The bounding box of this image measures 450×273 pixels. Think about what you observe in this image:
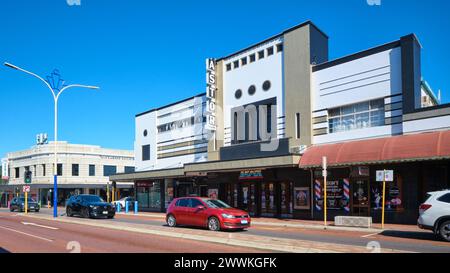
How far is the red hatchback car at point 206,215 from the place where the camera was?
17391 millimetres

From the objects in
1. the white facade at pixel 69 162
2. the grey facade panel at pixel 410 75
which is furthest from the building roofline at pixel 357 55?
the white facade at pixel 69 162

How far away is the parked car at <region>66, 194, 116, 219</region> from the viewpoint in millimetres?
25828

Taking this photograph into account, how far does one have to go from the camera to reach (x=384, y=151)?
19.9 meters

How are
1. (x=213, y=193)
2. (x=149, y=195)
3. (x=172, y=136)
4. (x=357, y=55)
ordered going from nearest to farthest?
1. (x=357, y=55)
2. (x=213, y=193)
3. (x=172, y=136)
4. (x=149, y=195)

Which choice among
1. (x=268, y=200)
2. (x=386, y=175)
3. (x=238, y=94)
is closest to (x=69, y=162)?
(x=238, y=94)

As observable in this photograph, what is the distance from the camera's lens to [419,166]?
20.3 metres

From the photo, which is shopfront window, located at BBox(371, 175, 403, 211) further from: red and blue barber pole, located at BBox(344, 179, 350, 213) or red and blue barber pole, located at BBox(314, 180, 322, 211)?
red and blue barber pole, located at BBox(314, 180, 322, 211)

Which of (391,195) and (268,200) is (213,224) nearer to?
(391,195)

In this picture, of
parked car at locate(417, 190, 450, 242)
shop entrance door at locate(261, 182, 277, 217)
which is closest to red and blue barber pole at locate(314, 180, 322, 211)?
shop entrance door at locate(261, 182, 277, 217)

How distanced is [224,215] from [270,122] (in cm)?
1175

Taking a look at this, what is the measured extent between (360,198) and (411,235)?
636 cm

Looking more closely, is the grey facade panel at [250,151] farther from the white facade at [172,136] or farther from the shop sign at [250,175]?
the white facade at [172,136]

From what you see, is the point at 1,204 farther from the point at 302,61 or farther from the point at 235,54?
the point at 302,61

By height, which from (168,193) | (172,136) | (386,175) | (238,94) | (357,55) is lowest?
(168,193)
